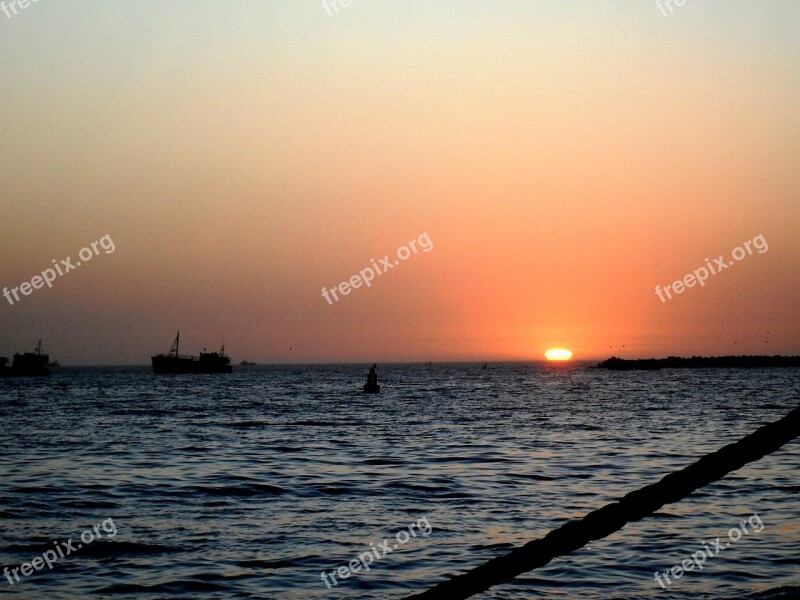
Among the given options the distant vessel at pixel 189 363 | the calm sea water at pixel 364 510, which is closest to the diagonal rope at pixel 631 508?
the calm sea water at pixel 364 510

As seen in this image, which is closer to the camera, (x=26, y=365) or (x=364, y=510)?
(x=364, y=510)

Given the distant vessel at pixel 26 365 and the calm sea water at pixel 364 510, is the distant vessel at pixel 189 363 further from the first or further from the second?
the calm sea water at pixel 364 510

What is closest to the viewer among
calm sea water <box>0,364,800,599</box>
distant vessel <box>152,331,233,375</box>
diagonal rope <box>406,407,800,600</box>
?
diagonal rope <box>406,407,800,600</box>

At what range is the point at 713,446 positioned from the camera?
30844mm

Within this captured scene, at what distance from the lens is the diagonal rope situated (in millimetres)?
2553

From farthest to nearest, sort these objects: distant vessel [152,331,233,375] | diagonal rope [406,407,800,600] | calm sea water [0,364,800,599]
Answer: distant vessel [152,331,233,375], calm sea water [0,364,800,599], diagonal rope [406,407,800,600]

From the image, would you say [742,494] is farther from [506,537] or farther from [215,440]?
[215,440]

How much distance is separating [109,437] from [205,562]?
86.6ft

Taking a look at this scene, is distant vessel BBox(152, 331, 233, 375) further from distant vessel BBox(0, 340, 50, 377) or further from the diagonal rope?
the diagonal rope

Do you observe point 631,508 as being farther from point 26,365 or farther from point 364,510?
point 26,365

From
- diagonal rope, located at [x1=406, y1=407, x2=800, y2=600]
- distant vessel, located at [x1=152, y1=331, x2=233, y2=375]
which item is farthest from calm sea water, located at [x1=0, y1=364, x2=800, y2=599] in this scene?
distant vessel, located at [x1=152, y1=331, x2=233, y2=375]

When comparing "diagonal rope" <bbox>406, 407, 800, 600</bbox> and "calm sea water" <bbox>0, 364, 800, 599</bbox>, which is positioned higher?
"diagonal rope" <bbox>406, 407, 800, 600</bbox>

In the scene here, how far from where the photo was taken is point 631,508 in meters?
2.75

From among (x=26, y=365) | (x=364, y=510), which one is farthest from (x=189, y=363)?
(x=364, y=510)
